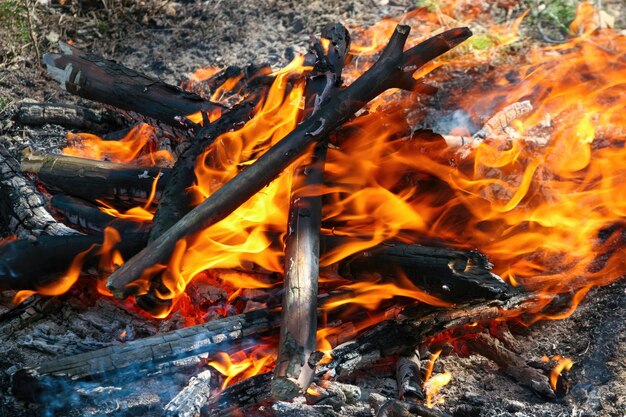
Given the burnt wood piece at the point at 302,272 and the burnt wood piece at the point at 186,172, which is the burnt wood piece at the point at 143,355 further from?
the burnt wood piece at the point at 186,172

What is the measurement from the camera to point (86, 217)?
161 inches

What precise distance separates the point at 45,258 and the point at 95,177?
0.69 metres

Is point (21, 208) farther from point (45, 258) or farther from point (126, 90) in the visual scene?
point (126, 90)

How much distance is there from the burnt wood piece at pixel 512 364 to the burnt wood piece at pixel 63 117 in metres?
3.08

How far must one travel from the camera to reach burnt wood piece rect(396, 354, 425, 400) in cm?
336

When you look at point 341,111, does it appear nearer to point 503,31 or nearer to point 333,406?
point 333,406

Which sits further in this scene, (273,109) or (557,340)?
(273,109)

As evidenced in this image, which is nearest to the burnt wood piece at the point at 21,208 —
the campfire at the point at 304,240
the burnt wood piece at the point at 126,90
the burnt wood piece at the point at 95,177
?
the campfire at the point at 304,240

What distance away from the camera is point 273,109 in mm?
4379

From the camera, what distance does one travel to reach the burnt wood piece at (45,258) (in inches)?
147

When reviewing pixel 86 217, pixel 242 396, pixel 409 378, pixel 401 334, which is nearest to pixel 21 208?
pixel 86 217

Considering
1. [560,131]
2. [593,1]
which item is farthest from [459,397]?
[593,1]

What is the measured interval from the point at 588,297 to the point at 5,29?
5048 millimetres

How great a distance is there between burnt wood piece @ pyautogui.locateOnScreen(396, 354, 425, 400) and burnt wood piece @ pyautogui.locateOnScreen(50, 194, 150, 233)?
1.47 meters
